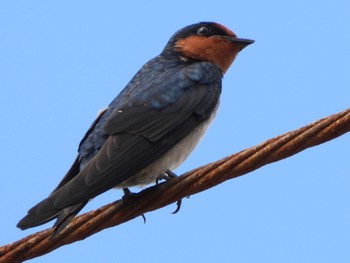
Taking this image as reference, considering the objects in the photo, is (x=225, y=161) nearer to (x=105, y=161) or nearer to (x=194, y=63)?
(x=105, y=161)

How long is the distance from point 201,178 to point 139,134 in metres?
0.76

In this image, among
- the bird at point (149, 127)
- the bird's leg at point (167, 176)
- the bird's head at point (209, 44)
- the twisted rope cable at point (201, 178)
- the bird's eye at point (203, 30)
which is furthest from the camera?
the bird's eye at point (203, 30)

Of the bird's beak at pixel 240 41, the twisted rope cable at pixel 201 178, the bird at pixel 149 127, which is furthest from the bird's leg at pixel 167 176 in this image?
the bird's beak at pixel 240 41

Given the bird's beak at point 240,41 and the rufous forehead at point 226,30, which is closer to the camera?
the bird's beak at point 240,41

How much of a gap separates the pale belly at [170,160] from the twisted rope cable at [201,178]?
51 centimetres

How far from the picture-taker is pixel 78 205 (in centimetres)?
348

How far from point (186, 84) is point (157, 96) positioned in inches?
10.2

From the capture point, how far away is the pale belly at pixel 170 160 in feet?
13.1

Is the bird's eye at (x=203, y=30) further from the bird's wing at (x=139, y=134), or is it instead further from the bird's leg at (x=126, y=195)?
the bird's leg at (x=126, y=195)

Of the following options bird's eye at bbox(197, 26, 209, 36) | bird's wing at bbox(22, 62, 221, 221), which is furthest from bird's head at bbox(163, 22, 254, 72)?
bird's wing at bbox(22, 62, 221, 221)

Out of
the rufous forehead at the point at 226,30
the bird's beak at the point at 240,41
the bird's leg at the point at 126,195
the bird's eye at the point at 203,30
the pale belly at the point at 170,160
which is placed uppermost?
the bird's eye at the point at 203,30

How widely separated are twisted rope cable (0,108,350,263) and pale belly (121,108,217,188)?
51 centimetres

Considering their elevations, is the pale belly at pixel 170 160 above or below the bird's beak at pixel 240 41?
below

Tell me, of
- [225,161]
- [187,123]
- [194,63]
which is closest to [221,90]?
[194,63]
